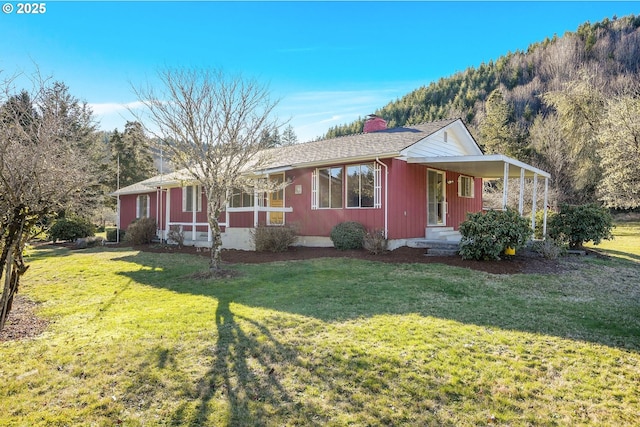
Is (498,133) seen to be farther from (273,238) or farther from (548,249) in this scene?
(273,238)

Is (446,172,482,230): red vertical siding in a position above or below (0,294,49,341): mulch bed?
above

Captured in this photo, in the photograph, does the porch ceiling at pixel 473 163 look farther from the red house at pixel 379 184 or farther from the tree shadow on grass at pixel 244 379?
the tree shadow on grass at pixel 244 379

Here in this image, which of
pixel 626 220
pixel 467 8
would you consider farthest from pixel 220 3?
pixel 626 220

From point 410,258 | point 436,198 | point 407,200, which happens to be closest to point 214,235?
point 410,258

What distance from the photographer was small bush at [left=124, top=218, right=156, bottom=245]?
17.0m

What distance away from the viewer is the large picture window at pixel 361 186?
38.0 ft

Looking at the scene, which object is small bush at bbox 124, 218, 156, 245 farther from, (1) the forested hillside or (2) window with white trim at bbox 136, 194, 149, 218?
(1) the forested hillside

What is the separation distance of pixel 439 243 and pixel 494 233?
6.88ft

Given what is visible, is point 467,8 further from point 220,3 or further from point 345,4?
point 220,3

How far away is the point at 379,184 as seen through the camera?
37.3ft

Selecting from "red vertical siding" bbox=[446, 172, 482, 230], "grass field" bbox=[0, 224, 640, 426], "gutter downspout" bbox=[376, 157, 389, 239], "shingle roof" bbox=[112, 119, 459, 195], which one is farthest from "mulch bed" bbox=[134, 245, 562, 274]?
"red vertical siding" bbox=[446, 172, 482, 230]

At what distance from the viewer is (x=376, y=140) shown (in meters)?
13.1

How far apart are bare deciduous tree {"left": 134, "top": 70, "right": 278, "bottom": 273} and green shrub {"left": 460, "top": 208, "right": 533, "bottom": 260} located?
581 cm

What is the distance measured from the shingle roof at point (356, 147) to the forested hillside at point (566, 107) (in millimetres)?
14135
